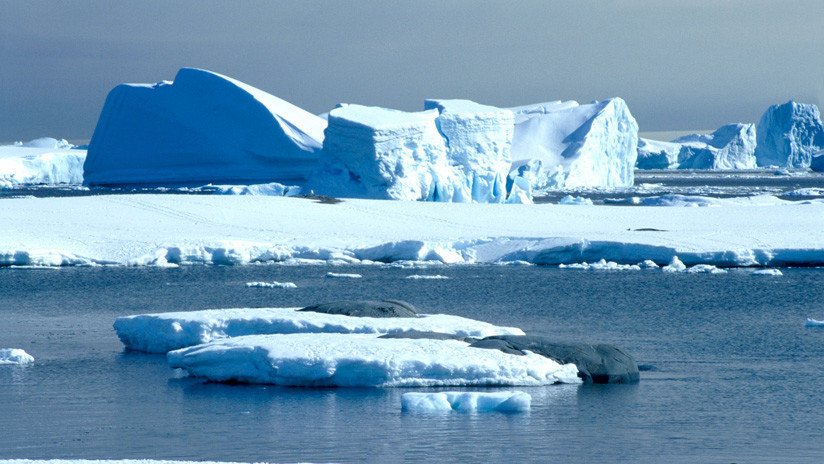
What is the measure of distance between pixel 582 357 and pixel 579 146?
3535 centimetres

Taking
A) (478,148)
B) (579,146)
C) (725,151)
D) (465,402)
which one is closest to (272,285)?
(465,402)

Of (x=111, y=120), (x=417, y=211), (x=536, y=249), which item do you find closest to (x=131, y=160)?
(x=111, y=120)

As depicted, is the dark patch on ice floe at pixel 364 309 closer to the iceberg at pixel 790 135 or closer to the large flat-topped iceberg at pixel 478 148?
the large flat-topped iceberg at pixel 478 148

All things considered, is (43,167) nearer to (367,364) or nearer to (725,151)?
(725,151)

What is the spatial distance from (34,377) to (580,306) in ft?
24.4

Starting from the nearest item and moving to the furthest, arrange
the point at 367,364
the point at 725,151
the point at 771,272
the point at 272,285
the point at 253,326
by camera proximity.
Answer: the point at 367,364 → the point at 253,326 → the point at 272,285 → the point at 771,272 → the point at 725,151

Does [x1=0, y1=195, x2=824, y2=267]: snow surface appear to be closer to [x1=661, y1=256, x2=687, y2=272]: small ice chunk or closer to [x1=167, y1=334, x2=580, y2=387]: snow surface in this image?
[x1=661, y1=256, x2=687, y2=272]: small ice chunk

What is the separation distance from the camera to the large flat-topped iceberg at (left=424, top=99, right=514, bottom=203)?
3238 cm

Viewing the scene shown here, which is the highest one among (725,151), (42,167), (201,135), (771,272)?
Answer: (725,151)

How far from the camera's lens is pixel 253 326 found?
34.5ft

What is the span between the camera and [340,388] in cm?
898

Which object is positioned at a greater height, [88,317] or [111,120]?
[111,120]

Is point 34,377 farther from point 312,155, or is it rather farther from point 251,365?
point 312,155

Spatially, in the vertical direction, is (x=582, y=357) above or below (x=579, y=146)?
below
